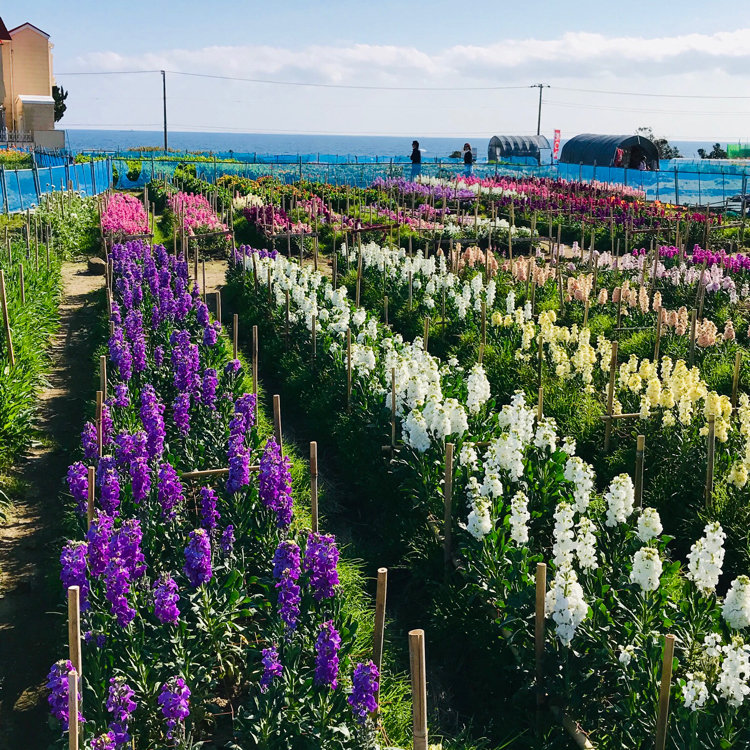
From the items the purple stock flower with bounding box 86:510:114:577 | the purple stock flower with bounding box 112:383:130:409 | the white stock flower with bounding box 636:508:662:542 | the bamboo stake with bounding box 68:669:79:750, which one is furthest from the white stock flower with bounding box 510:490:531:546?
the purple stock flower with bounding box 112:383:130:409

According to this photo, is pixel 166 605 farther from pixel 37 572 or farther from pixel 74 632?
pixel 37 572

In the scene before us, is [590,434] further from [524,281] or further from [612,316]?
[524,281]

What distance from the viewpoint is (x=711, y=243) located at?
20188mm

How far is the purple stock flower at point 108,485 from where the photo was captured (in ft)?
19.4

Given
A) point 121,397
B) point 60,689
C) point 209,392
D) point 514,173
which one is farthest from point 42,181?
point 60,689

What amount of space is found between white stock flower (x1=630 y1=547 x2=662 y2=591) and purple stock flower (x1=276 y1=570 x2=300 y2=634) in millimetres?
1979

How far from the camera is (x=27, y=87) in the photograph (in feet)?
208

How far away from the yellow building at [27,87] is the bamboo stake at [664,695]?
60.1 m

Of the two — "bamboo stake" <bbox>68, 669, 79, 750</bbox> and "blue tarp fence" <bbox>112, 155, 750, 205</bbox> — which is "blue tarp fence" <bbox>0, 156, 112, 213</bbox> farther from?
"bamboo stake" <bbox>68, 669, 79, 750</bbox>

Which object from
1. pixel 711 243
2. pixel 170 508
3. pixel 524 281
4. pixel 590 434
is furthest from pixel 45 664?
pixel 711 243

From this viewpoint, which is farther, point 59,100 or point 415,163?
point 59,100

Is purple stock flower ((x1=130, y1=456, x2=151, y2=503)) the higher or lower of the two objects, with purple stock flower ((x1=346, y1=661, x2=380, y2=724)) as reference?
higher

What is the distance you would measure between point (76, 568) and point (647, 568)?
3239 millimetres

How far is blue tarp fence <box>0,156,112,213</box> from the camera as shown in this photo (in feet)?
81.7
